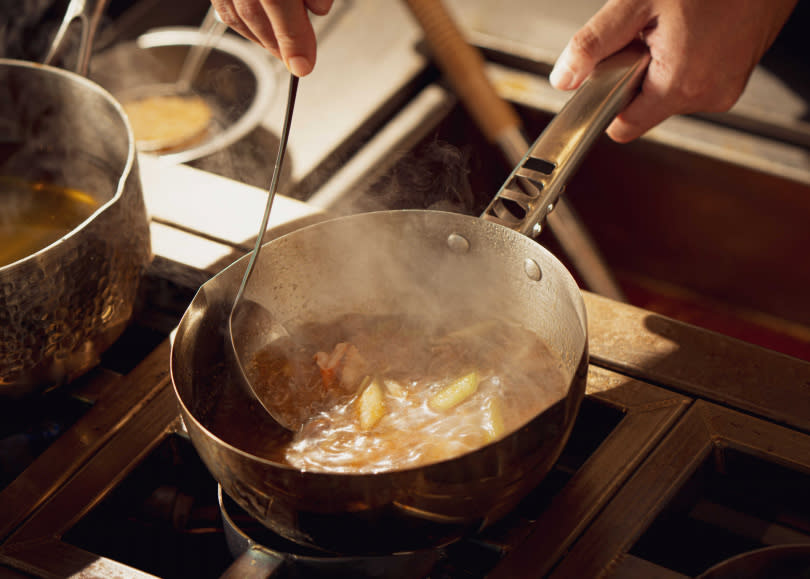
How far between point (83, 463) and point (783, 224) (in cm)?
151

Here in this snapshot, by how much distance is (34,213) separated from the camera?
1.20m

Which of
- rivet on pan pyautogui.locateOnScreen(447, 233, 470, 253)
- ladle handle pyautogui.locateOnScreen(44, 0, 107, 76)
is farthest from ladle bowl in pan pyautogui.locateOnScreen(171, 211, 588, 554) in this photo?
ladle handle pyautogui.locateOnScreen(44, 0, 107, 76)

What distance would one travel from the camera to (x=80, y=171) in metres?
1.23

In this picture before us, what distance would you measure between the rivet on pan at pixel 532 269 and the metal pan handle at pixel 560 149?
0.12 ft

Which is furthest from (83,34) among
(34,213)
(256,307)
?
(256,307)

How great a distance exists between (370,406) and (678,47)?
0.76 metres

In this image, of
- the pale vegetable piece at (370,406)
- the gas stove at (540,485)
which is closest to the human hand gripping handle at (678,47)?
the gas stove at (540,485)

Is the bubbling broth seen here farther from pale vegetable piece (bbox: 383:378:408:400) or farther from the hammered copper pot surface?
the hammered copper pot surface

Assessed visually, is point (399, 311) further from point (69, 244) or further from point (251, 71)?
point (251, 71)

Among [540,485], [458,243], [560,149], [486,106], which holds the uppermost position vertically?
[560,149]

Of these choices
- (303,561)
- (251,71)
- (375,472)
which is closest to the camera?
(375,472)

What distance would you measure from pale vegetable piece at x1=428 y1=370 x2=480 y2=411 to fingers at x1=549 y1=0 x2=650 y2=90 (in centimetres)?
56

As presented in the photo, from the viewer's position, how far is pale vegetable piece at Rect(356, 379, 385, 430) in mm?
945

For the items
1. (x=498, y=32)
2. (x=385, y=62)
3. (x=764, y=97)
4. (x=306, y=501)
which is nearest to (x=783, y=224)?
(x=764, y=97)
